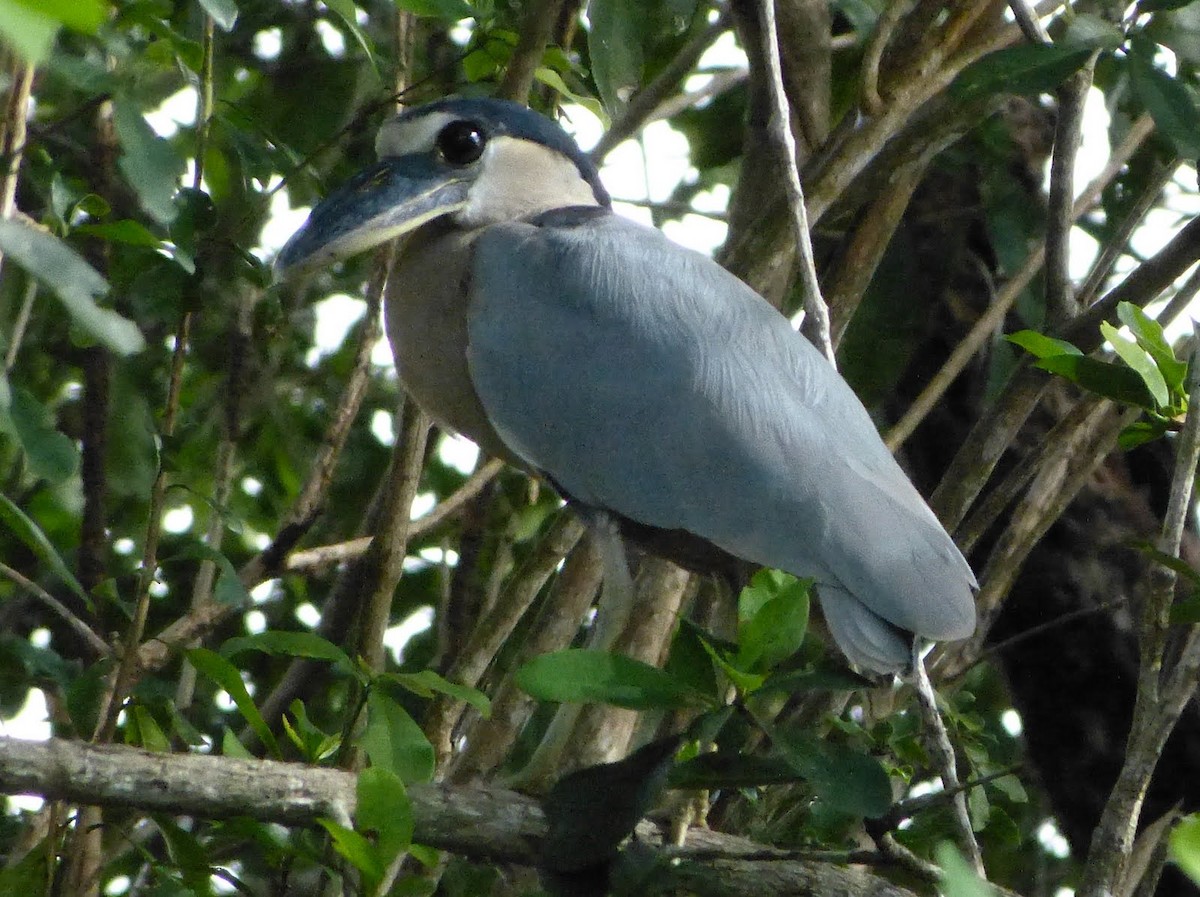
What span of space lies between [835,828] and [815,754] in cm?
34

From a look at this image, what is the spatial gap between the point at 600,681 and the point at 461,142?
4.08 ft

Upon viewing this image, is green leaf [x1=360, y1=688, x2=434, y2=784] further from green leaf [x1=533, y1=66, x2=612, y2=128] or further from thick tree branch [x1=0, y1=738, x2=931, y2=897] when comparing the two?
green leaf [x1=533, y1=66, x2=612, y2=128]

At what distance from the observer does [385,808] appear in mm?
1369

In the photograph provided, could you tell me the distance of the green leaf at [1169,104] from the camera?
5.70ft

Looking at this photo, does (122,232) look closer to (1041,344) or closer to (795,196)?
(795,196)

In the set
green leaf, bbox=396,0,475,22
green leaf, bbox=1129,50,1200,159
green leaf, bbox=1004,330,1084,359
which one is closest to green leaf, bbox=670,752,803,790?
green leaf, bbox=1004,330,1084,359

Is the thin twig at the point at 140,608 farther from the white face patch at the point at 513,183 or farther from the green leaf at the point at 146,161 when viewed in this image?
the white face patch at the point at 513,183

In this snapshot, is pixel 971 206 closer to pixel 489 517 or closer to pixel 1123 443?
pixel 489 517

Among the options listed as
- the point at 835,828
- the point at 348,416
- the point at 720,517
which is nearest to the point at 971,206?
the point at 720,517

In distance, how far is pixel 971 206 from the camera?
2.94 m

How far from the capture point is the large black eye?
7.72ft

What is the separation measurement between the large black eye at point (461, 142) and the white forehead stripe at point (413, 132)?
0.4 inches

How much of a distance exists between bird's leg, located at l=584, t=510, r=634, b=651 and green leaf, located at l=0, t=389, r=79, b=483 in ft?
2.62

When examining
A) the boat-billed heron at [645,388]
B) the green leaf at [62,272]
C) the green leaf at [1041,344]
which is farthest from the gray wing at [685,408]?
the green leaf at [62,272]
